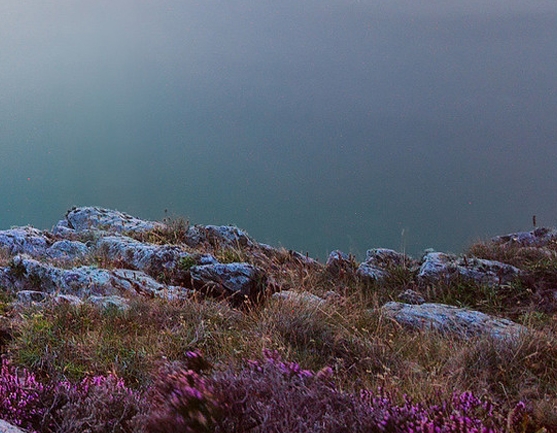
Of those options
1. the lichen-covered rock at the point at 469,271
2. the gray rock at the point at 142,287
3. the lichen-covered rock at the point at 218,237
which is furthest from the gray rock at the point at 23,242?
the lichen-covered rock at the point at 469,271

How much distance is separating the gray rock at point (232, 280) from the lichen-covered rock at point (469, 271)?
137 inches

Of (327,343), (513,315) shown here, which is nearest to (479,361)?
(327,343)

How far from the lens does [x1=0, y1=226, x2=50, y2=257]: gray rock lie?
1138 cm

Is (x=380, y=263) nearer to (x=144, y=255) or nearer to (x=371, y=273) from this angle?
(x=371, y=273)

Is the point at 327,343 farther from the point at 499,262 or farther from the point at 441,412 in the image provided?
the point at 499,262

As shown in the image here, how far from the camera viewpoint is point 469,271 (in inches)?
379

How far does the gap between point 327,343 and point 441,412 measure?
220 centimetres

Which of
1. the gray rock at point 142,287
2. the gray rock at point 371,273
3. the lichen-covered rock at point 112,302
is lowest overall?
the gray rock at point 371,273

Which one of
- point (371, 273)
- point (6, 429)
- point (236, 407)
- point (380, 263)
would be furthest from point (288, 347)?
point (380, 263)

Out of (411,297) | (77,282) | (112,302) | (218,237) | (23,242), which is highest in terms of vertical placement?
(112,302)

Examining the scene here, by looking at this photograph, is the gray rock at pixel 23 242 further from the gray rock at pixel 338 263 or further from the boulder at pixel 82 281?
the gray rock at pixel 338 263

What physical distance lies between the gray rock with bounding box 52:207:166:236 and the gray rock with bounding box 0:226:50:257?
1152 millimetres

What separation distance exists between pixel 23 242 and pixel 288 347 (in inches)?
342

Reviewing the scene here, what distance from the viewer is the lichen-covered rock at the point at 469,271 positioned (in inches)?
373
